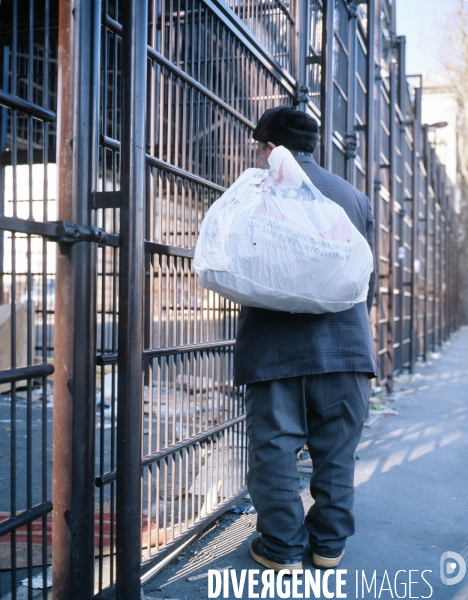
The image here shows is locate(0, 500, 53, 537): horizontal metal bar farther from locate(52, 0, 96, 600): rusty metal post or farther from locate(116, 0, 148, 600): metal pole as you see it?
locate(116, 0, 148, 600): metal pole

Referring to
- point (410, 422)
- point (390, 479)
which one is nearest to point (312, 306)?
point (390, 479)

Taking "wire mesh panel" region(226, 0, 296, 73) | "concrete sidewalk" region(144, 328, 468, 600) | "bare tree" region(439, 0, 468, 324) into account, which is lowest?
"concrete sidewalk" region(144, 328, 468, 600)

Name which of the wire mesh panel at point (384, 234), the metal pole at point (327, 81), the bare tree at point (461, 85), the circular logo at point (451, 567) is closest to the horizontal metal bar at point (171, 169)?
the metal pole at point (327, 81)

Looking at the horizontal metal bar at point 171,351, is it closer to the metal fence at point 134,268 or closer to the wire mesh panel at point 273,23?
the metal fence at point 134,268

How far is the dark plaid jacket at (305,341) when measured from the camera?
2463 mm

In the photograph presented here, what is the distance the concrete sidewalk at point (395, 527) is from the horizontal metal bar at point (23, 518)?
26.2 inches

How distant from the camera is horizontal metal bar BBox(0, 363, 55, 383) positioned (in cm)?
169

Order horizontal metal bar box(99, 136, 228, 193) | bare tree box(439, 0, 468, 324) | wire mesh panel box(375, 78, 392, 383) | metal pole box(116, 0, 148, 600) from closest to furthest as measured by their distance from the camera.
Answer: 1. metal pole box(116, 0, 148, 600)
2. horizontal metal bar box(99, 136, 228, 193)
3. wire mesh panel box(375, 78, 392, 383)
4. bare tree box(439, 0, 468, 324)

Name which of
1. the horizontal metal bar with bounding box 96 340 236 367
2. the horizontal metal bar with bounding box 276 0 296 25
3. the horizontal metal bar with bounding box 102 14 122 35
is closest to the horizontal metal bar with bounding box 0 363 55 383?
the horizontal metal bar with bounding box 96 340 236 367

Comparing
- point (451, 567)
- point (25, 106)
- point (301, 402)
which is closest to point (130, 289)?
point (25, 106)

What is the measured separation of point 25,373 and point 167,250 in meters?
0.88

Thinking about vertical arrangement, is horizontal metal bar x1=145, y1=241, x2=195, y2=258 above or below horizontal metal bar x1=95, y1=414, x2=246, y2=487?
above

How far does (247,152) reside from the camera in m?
3.46

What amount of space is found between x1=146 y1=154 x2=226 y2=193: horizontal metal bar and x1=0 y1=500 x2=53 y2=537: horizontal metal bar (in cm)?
124
